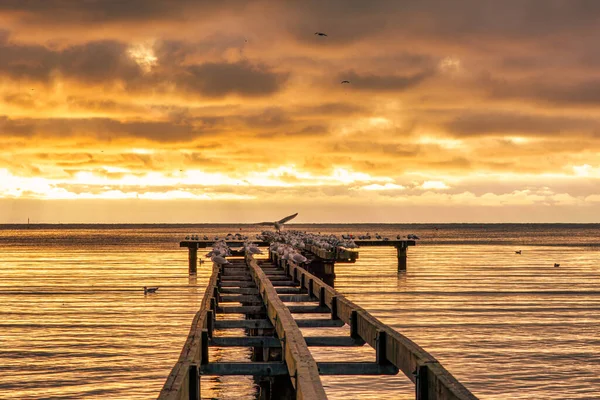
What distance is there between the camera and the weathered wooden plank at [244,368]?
10.8 metres

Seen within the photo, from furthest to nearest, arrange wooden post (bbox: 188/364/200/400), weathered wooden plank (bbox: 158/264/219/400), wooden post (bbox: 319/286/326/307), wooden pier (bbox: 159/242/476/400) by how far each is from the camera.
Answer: wooden post (bbox: 319/286/326/307) → wooden post (bbox: 188/364/200/400) → wooden pier (bbox: 159/242/476/400) → weathered wooden plank (bbox: 158/264/219/400)

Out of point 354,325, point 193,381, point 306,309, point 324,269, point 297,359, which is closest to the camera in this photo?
point 193,381

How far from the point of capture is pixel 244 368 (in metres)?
10.8

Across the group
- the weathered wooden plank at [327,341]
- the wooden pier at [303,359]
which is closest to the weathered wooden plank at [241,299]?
Answer: the wooden pier at [303,359]

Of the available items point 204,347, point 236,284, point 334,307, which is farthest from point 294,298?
point 204,347

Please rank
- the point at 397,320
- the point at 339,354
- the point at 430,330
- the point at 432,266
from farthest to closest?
the point at 432,266 → the point at 397,320 → the point at 430,330 → the point at 339,354

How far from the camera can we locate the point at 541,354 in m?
24.3

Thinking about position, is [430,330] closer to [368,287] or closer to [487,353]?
[487,353]

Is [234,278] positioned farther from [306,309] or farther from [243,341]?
[243,341]

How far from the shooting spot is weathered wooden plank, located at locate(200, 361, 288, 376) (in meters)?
10.8

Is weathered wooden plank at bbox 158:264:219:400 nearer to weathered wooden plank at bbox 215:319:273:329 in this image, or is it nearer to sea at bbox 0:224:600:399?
weathered wooden plank at bbox 215:319:273:329

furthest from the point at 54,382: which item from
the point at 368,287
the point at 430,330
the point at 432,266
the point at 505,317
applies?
the point at 432,266

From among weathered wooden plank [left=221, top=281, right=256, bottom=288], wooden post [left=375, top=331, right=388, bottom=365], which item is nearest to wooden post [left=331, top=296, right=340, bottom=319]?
wooden post [left=375, top=331, right=388, bottom=365]

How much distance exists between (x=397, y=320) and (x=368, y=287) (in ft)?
48.5
